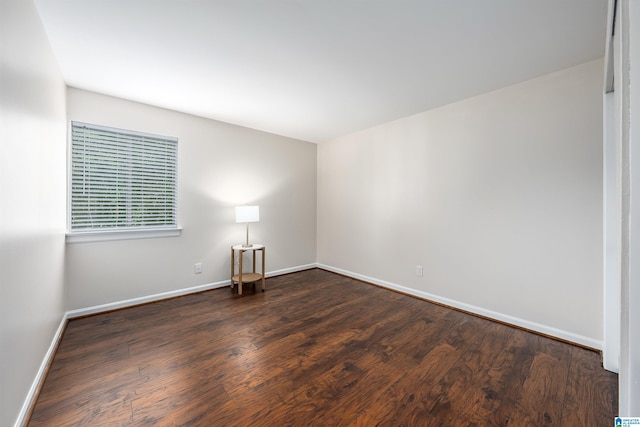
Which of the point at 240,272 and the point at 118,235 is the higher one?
the point at 118,235

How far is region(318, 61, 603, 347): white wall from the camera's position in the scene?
2.21m

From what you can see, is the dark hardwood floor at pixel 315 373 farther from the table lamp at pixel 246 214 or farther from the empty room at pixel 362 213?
the table lamp at pixel 246 214

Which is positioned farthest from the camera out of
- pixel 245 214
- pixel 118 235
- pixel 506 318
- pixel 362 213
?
pixel 362 213

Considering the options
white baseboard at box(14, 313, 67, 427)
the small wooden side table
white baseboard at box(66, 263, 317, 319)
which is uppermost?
the small wooden side table

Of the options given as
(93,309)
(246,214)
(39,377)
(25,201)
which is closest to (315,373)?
(39,377)

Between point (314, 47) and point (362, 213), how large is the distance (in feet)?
8.31

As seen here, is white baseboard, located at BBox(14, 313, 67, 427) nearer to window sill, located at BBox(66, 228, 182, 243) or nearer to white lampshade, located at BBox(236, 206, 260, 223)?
window sill, located at BBox(66, 228, 182, 243)

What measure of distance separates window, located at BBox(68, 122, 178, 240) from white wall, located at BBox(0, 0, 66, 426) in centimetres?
61

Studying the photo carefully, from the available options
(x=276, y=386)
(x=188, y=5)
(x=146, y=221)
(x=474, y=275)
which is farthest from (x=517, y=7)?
(x=146, y=221)

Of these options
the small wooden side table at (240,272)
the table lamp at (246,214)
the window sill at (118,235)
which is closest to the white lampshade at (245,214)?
the table lamp at (246,214)

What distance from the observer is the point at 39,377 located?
66.7 inches

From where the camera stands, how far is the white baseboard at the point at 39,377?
1.39 m

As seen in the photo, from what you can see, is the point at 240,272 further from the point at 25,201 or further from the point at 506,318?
the point at 506,318

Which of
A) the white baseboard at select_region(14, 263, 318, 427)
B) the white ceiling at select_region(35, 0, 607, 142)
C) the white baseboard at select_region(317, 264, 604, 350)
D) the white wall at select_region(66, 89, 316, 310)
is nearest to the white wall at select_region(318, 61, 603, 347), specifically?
the white baseboard at select_region(317, 264, 604, 350)
